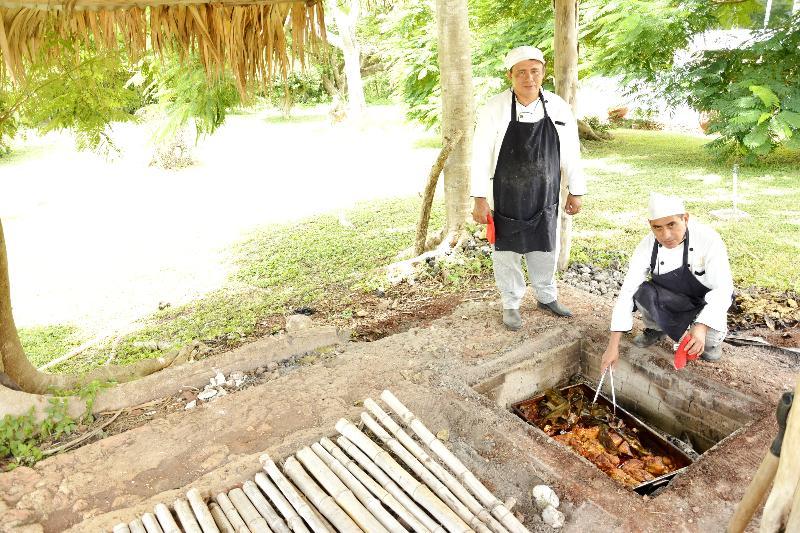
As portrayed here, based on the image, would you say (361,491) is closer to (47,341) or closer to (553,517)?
(553,517)

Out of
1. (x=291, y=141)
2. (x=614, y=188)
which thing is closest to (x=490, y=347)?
(x=614, y=188)

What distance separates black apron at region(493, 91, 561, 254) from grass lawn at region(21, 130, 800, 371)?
65.3 inches

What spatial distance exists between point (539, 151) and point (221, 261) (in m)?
5.97

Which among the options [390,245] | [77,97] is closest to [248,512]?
[77,97]

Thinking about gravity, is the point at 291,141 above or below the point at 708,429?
above

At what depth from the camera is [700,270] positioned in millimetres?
3326

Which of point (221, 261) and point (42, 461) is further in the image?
point (221, 261)

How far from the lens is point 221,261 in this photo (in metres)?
8.50

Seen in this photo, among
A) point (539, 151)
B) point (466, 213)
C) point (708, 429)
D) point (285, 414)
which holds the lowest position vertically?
point (708, 429)

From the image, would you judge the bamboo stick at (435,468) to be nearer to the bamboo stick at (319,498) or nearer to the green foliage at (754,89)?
the bamboo stick at (319,498)

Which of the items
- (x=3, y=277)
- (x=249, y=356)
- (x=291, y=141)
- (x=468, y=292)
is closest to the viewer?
(x=3, y=277)

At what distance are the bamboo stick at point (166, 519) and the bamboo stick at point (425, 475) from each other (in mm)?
980

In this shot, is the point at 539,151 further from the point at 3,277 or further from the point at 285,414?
the point at 3,277

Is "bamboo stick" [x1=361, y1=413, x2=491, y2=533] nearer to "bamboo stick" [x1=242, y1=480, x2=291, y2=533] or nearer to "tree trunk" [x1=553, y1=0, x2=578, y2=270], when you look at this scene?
"bamboo stick" [x1=242, y1=480, x2=291, y2=533]
